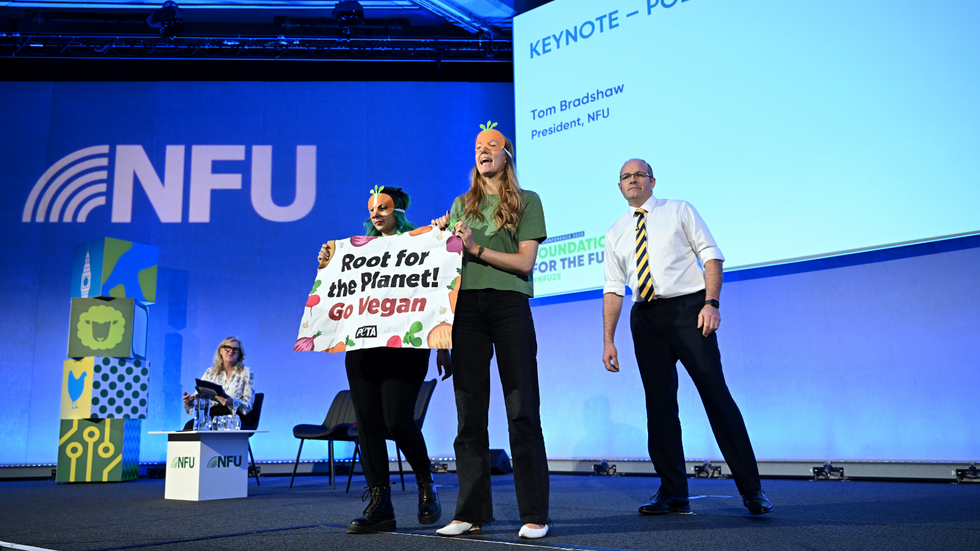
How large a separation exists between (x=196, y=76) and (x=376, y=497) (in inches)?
250

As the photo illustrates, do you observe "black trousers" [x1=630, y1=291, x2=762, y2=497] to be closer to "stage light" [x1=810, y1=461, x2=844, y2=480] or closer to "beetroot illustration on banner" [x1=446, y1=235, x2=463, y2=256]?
"beetroot illustration on banner" [x1=446, y1=235, x2=463, y2=256]

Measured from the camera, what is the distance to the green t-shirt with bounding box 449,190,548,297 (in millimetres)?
2459

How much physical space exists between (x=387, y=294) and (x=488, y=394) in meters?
0.53

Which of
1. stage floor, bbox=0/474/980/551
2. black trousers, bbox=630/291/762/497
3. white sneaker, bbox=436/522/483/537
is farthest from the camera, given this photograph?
black trousers, bbox=630/291/762/497

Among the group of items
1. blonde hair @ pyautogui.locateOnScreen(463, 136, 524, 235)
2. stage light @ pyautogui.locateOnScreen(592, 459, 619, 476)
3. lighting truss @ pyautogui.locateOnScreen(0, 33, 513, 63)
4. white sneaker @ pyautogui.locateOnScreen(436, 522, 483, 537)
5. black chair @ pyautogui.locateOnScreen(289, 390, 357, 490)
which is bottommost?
stage light @ pyautogui.locateOnScreen(592, 459, 619, 476)

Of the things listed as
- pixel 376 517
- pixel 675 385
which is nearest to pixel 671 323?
pixel 675 385

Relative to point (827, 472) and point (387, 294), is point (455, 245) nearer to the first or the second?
point (387, 294)

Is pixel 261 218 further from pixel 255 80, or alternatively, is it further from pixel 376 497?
pixel 376 497

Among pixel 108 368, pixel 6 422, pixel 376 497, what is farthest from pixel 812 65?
pixel 6 422

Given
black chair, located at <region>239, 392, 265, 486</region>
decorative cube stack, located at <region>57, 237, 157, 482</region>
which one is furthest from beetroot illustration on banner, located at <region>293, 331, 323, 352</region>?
decorative cube stack, located at <region>57, 237, 157, 482</region>

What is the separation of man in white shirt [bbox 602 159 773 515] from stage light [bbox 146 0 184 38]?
17.7 ft

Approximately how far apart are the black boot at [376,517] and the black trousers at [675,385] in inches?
42.1

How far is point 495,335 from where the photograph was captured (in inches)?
96.7

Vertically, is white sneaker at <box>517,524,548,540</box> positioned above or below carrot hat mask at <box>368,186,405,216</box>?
below
